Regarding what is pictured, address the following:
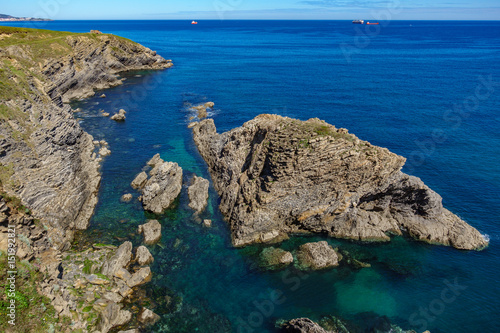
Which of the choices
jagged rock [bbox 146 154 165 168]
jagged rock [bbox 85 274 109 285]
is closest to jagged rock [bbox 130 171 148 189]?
jagged rock [bbox 146 154 165 168]

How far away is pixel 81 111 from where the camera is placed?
8794 centimetres

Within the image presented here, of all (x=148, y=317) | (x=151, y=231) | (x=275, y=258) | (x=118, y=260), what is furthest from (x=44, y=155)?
(x=275, y=258)

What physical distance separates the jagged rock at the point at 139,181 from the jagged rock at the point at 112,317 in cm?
2505

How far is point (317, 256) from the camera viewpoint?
37.9 m

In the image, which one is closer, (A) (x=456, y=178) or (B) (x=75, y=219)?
(B) (x=75, y=219)

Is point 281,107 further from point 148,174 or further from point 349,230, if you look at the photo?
point 349,230

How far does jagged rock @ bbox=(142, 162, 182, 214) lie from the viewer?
47125mm

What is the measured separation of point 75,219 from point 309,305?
33474 millimetres

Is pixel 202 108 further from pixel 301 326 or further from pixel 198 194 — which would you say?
pixel 301 326

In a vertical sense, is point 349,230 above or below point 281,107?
below

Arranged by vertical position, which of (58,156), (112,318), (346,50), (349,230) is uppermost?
(346,50)

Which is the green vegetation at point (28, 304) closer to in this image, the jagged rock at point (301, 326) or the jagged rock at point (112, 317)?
the jagged rock at point (112, 317)

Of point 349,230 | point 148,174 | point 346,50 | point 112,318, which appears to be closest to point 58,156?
point 148,174

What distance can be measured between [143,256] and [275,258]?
1637 cm
